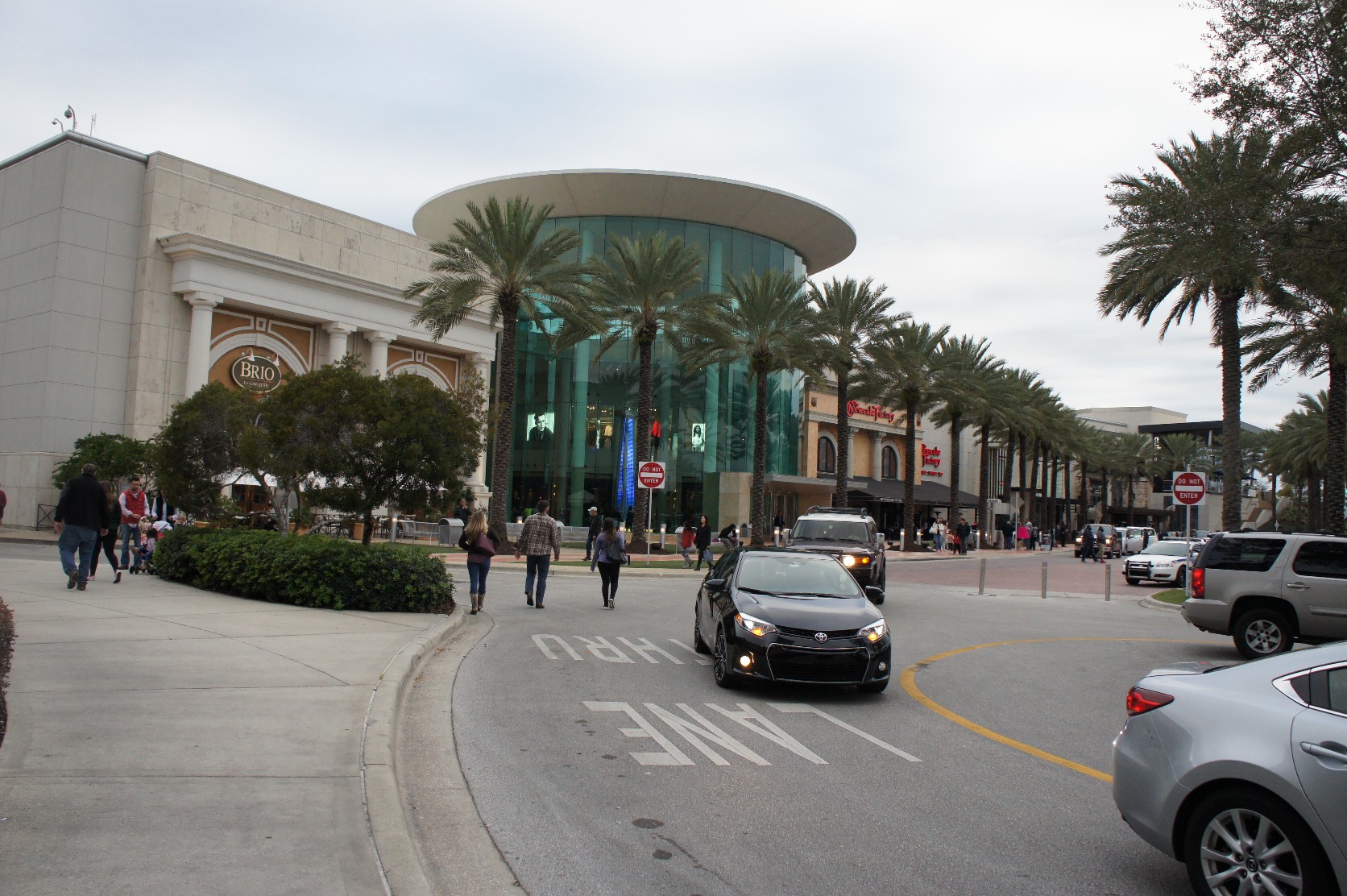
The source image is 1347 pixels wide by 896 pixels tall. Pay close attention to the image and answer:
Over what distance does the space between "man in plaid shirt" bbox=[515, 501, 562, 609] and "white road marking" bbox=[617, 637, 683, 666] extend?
359 centimetres

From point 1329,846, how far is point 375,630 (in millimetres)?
10413

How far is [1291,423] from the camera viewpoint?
64688 mm

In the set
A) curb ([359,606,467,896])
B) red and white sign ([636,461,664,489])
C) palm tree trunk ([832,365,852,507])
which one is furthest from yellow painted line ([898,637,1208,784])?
palm tree trunk ([832,365,852,507])

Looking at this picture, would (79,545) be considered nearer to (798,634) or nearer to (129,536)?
(129,536)

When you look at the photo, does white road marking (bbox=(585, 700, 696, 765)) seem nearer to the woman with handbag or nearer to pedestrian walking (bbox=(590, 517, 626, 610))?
the woman with handbag

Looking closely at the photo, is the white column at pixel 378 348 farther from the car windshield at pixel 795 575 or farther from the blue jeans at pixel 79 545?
the car windshield at pixel 795 575

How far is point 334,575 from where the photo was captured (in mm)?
14391

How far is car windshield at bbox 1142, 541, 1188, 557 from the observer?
32.1 meters

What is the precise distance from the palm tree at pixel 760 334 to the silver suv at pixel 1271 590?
2589 centimetres

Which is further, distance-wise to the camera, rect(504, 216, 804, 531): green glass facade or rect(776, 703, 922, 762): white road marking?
rect(504, 216, 804, 531): green glass facade

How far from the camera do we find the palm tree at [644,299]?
37.6 metres

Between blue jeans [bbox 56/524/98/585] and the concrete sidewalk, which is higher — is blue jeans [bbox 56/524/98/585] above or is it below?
→ above

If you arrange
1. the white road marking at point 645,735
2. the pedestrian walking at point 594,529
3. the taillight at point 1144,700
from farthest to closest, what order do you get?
the pedestrian walking at point 594,529 < the white road marking at point 645,735 < the taillight at point 1144,700

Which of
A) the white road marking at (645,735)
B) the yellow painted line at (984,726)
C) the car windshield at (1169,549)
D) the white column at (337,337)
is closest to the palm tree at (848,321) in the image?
the car windshield at (1169,549)
